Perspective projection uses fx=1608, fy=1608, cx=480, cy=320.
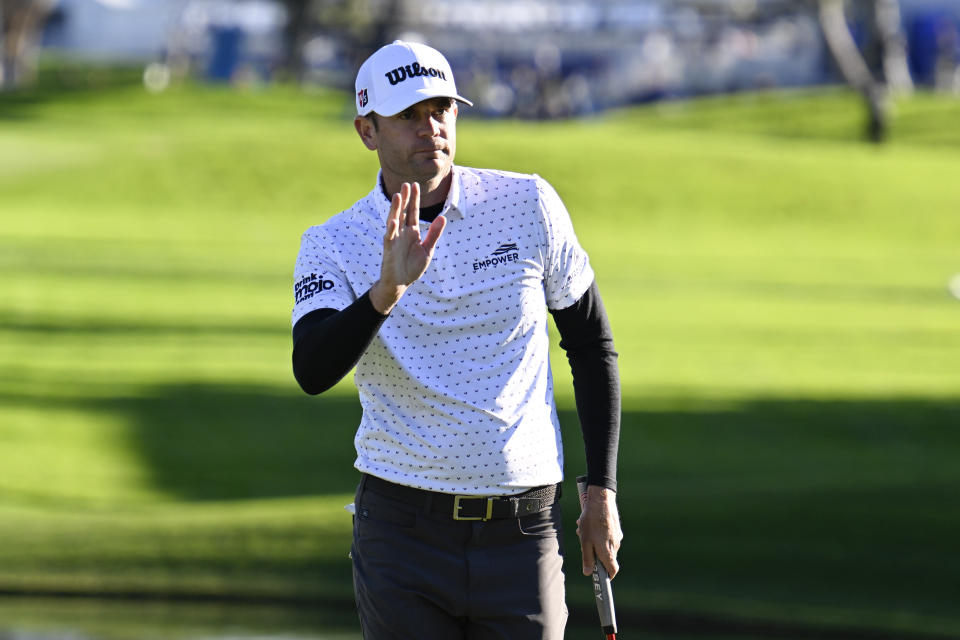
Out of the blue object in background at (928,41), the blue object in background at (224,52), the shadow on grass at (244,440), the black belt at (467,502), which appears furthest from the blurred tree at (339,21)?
the black belt at (467,502)

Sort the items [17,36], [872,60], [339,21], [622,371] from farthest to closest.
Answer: [339,21], [17,36], [872,60], [622,371]

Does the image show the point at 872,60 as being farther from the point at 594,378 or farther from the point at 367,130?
the point at 367,130

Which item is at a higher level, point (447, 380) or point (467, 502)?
point (447, 380)

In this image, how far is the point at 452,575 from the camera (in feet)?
12.7

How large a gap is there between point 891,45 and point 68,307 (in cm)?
4150

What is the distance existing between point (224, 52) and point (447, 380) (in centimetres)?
7417

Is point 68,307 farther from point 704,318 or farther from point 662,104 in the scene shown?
point 662,104

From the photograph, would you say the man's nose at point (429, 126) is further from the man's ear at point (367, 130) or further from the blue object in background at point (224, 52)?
the blue object in background at point (224, 52)

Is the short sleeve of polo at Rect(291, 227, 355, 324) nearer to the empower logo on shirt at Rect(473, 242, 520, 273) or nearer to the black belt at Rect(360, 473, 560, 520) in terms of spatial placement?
the empower logo on shirt at Rect(473, 242, 520, 273)

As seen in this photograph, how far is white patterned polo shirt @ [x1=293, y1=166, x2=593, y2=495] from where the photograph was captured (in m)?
3.87

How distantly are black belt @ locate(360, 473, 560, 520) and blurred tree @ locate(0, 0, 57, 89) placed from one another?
63.9 m

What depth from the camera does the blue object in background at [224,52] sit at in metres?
74.4

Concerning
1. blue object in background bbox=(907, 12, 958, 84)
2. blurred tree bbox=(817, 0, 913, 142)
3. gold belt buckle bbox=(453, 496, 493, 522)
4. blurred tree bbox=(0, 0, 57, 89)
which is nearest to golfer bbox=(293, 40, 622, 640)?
gold belt buckle bbox=(453, 496, 493, 522)

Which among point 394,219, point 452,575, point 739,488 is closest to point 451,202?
A: point 394,219
